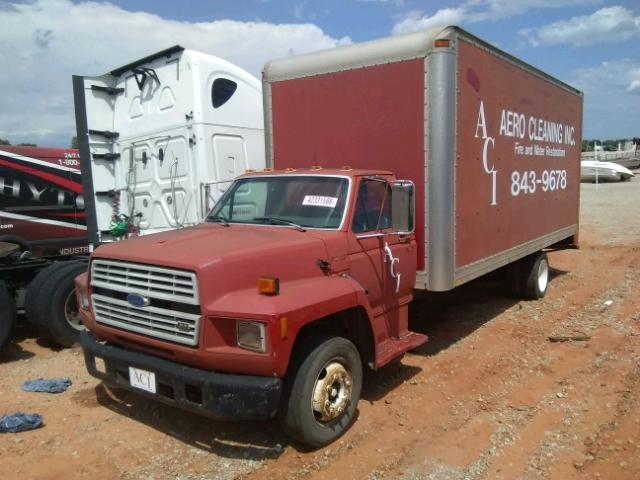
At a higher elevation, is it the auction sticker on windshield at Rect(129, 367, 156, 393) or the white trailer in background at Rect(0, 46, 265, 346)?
the white trailer in background at Rect(0, 46, 265, 346)

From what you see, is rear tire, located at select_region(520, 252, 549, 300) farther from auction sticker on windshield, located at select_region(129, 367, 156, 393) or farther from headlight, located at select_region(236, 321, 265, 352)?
auction sticker on windshield, located at select_region(129, 367, 156, 393)

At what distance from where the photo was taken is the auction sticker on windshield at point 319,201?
454cm

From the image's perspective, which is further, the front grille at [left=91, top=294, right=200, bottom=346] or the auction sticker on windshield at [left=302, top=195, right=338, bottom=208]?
the auction sticker on windshield at [left=302, top=195, right=338, bottom=208]

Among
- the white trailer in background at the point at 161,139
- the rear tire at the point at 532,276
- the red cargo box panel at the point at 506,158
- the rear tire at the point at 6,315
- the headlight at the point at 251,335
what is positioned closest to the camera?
the headlight at the point at 251,335

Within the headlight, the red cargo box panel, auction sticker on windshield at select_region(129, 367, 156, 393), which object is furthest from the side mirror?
auction sticker on windshield at select_region(129, 367, 156, 393)

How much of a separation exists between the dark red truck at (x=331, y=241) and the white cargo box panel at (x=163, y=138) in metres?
1.23

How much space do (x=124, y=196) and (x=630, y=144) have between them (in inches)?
2635

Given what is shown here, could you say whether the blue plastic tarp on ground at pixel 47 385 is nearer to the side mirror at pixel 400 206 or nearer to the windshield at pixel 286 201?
the windshield at pixel 286 201

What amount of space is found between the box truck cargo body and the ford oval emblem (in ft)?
8.80

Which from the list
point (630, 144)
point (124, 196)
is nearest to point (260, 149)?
point (124, 196)

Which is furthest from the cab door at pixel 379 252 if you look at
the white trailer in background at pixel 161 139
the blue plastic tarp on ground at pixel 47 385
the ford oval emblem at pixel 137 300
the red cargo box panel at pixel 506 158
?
the blue plastic tarp on ground at pixel 47 385

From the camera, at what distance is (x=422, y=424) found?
14.2 feet

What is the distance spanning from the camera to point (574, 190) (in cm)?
940

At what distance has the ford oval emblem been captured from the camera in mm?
3709
